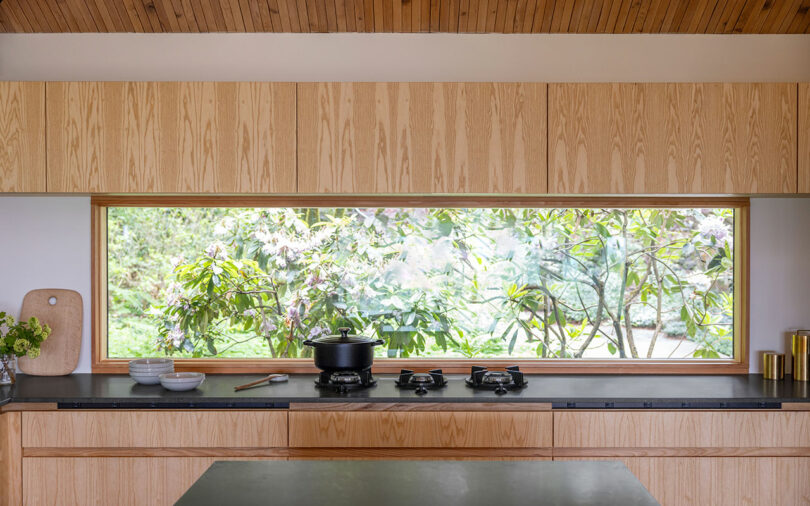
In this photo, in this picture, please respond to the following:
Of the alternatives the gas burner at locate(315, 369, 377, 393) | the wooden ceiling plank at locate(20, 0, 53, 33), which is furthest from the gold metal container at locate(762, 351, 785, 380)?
the wooden ceiling plank at locate(20, 0, 53, 33)

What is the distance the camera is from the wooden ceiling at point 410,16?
303 centimetres

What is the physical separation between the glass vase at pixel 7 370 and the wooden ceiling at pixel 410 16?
63.2 inches

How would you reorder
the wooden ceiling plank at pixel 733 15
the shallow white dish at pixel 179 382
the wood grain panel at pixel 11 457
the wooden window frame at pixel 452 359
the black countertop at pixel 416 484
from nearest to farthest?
the black countertop at pixel 416 484 < the wood grain panel at pixel 11 457 < the shallow white dish at pixel 179 382 < the wooden ceiling plank at pixel 733 15 < the wooden window frame at pixel 452 359

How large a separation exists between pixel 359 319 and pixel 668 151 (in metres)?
1.65

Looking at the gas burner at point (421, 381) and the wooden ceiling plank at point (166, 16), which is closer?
the gas burner at point (421, 381)

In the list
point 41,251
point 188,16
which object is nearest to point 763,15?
point 188,16

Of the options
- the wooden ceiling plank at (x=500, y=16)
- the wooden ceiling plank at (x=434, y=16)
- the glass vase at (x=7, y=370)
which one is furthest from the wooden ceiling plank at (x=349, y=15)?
the glass vase at (x=7, y=370)

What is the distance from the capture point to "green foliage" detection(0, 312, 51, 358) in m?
2.76

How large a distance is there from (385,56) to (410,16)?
22 centimetres

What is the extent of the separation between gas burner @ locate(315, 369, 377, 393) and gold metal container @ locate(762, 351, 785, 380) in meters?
1.83

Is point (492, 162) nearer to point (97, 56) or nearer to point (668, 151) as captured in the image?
point (668, 151)

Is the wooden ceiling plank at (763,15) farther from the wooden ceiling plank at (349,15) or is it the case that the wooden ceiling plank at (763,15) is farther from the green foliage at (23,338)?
the green foliage at (23,338)

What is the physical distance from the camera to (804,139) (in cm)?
279

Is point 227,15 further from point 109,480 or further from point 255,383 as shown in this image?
point 109,480
